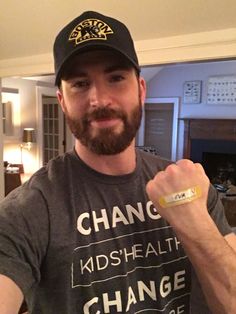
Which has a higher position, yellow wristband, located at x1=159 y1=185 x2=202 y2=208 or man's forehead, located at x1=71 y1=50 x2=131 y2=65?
man's forehead, located at x1=71 y1=50 x2=131 y2=65

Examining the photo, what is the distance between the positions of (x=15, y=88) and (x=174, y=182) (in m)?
4.77

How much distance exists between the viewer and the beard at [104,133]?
0.73 metres

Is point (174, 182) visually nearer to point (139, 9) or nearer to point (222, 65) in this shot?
point (139, 9)

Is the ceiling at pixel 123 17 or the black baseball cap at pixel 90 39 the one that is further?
the ceiling at pixel 123 17

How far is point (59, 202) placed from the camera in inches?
27.0

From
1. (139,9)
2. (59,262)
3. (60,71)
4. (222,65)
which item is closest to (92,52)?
(60,71)

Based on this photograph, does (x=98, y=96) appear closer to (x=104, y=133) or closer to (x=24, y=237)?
(x=104, y=133)

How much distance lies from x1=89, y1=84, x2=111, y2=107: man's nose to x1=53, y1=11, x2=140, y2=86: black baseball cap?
0.28 feet

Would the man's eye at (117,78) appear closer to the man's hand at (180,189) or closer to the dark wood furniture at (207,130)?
the man's hand at (180,189)

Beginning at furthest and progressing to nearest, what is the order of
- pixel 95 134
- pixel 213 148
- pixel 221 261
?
pixel 213 148 → pixel 95 134 → pixel 221 261

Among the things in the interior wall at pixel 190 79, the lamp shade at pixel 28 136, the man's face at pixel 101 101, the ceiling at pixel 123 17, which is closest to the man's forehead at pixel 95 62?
the man's face at pixel 101 101

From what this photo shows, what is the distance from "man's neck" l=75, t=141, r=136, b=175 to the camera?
2.50ft

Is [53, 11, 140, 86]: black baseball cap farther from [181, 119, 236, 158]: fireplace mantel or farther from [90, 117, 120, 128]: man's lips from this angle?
[181, 119, 236, 158]: fireplace mantel

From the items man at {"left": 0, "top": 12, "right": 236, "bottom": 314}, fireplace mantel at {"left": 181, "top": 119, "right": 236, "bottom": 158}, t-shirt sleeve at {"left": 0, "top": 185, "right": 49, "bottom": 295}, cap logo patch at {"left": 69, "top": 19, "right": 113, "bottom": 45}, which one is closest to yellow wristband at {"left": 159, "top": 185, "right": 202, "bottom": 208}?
man at {"left": 0, "top": 12, "right": 236, "bottom": 314}
